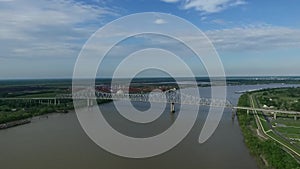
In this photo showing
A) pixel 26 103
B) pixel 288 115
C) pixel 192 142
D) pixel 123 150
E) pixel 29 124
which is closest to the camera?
pixel 123 150

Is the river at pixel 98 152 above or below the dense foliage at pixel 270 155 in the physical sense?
below

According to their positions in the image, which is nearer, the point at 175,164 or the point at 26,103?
the point at 175,164

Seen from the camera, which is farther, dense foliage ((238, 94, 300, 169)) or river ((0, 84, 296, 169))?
river ((0, 84, 296, 169))

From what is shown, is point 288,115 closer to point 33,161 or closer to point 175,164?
point 175,164

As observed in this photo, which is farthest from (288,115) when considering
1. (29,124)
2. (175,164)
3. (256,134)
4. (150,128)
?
(29,124)

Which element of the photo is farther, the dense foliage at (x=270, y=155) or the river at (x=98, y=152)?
the river at (x=98, y=152)

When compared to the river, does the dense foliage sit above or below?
above

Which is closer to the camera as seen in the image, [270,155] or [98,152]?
[270,155]

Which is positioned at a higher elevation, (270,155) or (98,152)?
(270,155)
